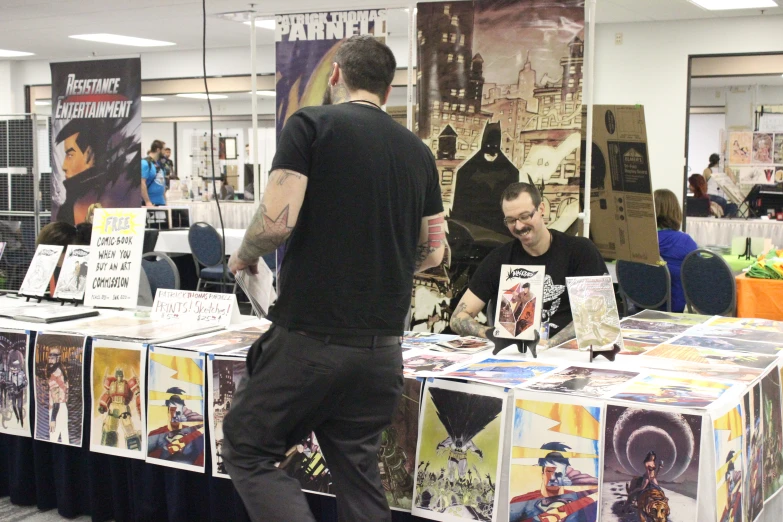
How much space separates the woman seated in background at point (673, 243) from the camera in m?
4.98

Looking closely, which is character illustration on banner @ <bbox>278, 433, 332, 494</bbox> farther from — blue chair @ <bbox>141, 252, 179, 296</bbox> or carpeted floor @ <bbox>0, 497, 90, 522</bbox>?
blue chair @ <bbox>141, 252, 179, 296</bbox>

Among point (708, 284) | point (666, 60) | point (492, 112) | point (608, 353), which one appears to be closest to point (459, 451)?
point (608, 353)

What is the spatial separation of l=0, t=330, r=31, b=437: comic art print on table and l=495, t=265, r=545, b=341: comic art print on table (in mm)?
1625

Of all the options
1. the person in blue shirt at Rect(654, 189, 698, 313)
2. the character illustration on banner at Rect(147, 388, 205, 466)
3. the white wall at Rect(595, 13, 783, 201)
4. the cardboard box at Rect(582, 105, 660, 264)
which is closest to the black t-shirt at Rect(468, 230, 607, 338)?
the cardboard box at Rect(582, 105, 660, 264)

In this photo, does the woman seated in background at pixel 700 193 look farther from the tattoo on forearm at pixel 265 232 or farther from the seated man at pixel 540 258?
the tattoo on forearm at pixel 265 232

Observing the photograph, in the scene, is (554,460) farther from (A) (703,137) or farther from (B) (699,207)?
(A) (703,137)

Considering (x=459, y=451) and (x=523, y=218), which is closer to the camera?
(x=459, y=451)

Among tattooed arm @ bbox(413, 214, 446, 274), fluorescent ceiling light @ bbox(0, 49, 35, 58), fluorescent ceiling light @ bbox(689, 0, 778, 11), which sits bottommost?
tattooed arm @ bbox(413, 214, 446, 274)

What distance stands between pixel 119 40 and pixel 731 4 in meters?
7.03

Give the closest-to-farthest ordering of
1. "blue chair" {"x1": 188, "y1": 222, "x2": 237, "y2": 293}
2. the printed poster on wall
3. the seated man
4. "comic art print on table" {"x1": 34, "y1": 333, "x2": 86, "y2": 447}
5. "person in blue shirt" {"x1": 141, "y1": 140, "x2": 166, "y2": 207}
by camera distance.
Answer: "comic art print on table" {"x1": 34, "y1": 333, "x2": 86, "y2": 447} < the seated man < the printed poster on wall < "blue chair" {"x1": 188, "y1": 222, "x2": 237, "y2": 293} < "person in blue shirt" {"x1": 141, "y1": 140, "x2": 166, "y2": 207}

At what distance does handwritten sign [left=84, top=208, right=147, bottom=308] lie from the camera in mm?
3184

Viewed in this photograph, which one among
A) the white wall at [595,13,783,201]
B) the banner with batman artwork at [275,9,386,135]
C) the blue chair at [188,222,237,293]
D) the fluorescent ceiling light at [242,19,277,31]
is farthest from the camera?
the fluorescent ceiling light at [242,19,277,31]

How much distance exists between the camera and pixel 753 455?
6.55 ft

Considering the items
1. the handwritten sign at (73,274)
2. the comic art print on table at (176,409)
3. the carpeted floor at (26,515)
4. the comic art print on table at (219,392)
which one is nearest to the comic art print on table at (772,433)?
the comic art print on table at (219,392)
